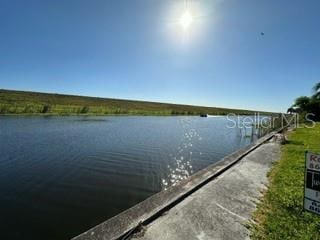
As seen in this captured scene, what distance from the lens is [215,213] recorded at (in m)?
5.43

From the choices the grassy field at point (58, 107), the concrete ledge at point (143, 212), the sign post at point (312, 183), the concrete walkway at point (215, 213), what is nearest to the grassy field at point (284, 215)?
the concrete walkway at point (215, 213)

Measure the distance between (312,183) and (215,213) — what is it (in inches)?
83.7

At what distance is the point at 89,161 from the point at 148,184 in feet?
12.3

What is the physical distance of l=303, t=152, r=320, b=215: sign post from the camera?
12.4 feet

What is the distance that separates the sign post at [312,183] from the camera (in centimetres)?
378

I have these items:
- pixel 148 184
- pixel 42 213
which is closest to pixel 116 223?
pixel 42 213

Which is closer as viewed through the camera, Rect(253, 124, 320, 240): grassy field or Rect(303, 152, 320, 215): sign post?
Rect(303, 152, 320, 215): sign post

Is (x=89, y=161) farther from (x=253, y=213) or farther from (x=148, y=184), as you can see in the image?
(x=253, y=213)

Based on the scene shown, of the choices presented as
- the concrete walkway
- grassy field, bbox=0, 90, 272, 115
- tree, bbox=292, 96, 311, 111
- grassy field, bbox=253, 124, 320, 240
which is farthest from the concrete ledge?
tree, bbox=292, 96, 311, 111

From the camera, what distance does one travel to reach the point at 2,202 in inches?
269

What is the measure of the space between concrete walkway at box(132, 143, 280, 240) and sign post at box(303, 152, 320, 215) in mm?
1223

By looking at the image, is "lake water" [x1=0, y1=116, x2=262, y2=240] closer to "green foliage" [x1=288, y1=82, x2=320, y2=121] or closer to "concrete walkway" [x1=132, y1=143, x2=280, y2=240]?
"concrete walkway" [x1=132, y1=143, x2=280, y2=240]

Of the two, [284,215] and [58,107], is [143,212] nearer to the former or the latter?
[284,215]

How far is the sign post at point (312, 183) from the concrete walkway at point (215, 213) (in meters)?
1.22
